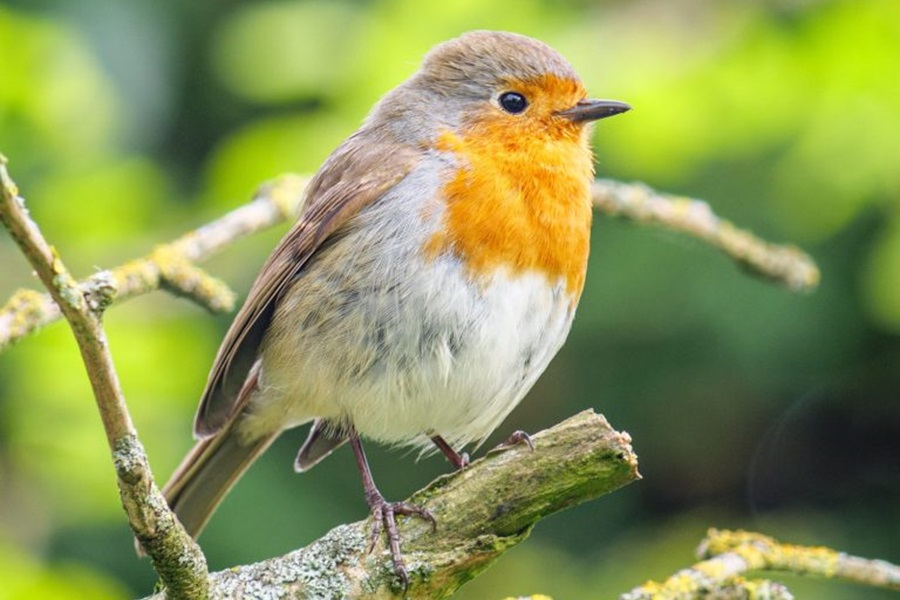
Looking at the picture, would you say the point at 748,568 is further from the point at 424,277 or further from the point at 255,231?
the point at 255,231

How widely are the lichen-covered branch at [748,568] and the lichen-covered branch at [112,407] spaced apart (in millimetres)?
1016

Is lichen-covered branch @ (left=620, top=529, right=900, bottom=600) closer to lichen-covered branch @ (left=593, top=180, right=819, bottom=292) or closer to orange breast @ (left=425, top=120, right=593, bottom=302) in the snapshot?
orange breast @ (left=425, top=120, right=593, bottom=302)

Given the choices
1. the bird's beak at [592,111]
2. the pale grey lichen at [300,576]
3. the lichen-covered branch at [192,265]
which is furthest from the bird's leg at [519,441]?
the bird's beak at [592,111]

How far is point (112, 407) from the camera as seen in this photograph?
7.05 feet

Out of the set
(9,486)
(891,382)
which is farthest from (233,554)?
(891,382)

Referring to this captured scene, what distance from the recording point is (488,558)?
2795 mm

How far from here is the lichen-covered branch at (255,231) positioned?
113 inches

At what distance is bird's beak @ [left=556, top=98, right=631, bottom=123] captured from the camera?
383cm

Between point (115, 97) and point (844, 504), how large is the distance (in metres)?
4.56

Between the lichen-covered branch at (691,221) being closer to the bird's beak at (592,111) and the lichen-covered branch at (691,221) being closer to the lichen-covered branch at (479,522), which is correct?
the bird's beak at (592,111)

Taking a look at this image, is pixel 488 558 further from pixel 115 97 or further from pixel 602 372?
pixel 602 372

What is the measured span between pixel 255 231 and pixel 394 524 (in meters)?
1.26

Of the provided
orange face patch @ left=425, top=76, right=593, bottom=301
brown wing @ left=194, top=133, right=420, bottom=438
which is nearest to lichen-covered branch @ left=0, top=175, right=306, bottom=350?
brown wing @ left=194, top=133, right=420, bottom=438

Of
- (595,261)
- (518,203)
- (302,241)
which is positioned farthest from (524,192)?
(595,261)
